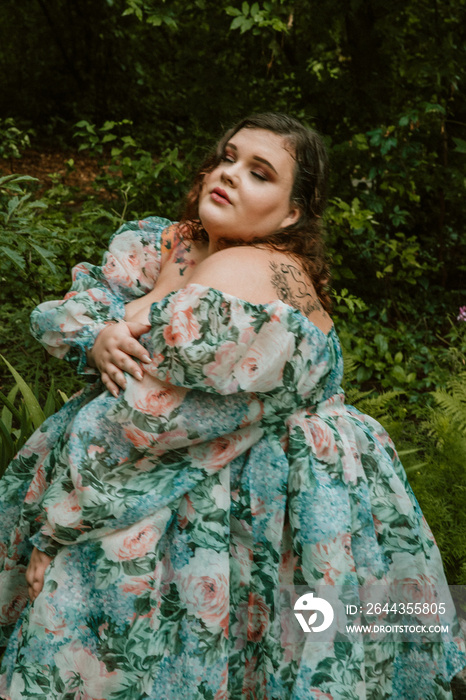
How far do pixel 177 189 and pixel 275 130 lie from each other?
1.98 m

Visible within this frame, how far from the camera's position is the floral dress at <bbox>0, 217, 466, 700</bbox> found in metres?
1.29

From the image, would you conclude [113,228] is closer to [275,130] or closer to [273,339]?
[275,130]

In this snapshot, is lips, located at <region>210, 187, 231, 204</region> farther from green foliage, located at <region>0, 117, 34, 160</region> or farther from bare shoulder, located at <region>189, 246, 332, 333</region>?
green foliage, located at <region>0, 117, 34, 160</region>

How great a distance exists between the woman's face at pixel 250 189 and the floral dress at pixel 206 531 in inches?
11.9

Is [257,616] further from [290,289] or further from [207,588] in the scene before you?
[290,289]

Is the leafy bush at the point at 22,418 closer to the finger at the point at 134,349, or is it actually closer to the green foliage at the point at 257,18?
the finger at the point at 134,349

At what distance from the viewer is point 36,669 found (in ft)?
4.29

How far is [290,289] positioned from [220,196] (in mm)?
294

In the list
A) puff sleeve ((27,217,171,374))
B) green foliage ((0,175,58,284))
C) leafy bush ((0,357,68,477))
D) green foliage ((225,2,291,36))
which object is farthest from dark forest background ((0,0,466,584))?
puff sleeve ((27,217,171,374))

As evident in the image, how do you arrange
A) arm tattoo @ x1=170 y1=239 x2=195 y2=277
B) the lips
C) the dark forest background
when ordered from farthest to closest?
the dark forest background → arm tattoo @ x1=170 y1=239 x2=195 y2=277 → the lips

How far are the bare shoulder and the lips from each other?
0.42 ft

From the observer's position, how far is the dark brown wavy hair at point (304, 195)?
161 centimetres

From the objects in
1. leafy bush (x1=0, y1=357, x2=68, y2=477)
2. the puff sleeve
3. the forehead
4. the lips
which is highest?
the forehead

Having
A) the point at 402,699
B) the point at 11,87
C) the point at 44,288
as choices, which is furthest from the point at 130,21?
the point at 402,699
